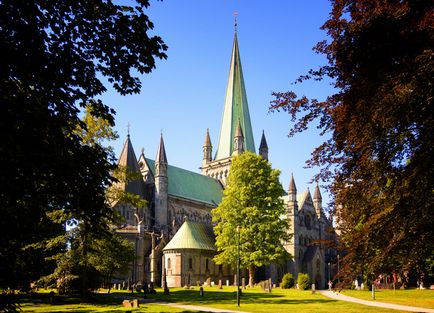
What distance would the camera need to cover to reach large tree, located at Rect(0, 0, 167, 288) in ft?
31.9

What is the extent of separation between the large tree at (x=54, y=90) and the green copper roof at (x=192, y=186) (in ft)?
179

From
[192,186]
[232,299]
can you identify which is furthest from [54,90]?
[192,186]

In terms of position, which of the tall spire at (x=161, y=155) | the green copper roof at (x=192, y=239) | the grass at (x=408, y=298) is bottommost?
the grass at (x=408, y=298)

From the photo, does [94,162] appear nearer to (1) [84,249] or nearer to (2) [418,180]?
(2) [418,180]

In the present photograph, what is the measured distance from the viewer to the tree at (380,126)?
10.4 metres

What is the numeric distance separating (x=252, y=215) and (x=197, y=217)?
27.1 meters

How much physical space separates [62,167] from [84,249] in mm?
17150

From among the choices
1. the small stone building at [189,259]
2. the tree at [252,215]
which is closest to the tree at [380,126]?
the tree at [252,215]

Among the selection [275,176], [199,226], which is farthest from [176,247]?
[275,176]

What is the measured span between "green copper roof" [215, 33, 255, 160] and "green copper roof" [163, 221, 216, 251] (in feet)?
94.1

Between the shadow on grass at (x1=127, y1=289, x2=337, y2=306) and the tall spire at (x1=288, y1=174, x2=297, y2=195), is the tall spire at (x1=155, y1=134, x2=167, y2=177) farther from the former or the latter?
the shadow on grass at (x1=127, y1=289, x2=337, y2=306)

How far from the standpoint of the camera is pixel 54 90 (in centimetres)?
1054

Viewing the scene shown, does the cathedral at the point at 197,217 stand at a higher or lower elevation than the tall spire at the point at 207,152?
lower

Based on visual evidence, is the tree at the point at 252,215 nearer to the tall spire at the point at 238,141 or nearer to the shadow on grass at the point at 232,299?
the shadow on grass at the point at 232,299
